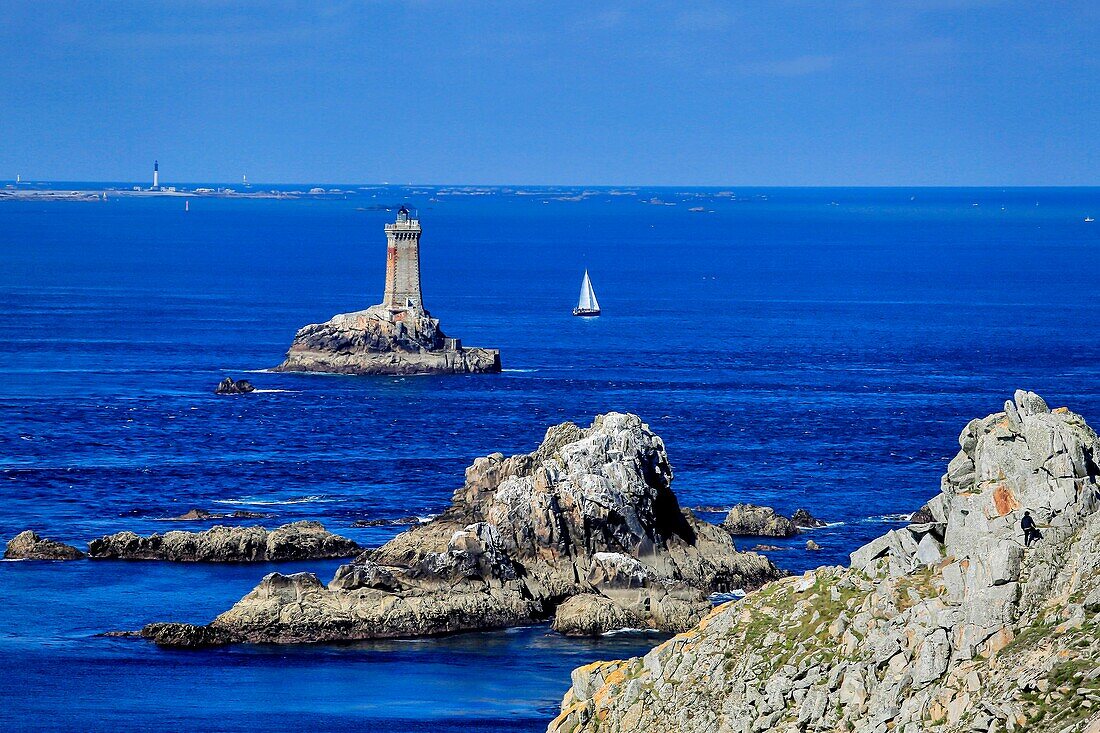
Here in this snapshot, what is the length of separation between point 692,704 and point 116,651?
1265 inches

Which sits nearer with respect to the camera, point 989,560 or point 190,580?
point 989,560

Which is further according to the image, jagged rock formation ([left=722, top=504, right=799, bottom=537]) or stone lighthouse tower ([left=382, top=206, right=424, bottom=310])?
stone lighthouse tower ([left=382, top=206, right=424, bottom=310])

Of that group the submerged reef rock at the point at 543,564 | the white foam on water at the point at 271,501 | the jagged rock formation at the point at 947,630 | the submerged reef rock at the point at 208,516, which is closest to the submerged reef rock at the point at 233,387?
the white foam on water at the point at 271,501

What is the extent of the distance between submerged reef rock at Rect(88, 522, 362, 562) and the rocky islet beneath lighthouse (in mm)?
63564

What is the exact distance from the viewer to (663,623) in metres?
63.8

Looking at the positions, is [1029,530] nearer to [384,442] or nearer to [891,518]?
[891,518]

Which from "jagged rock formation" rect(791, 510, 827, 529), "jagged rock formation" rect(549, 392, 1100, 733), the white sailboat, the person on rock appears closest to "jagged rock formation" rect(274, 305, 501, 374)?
the white sailboat

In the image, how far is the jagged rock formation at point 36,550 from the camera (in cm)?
7619

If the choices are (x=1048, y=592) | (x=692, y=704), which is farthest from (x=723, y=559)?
(x=1048, y=592)

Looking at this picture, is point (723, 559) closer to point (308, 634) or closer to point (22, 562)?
point (308, 634)

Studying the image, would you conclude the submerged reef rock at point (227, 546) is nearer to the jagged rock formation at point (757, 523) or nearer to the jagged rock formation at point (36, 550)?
the jagged rock formation at point (36, 550)

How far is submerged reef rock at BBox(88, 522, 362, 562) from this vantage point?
2985 inches

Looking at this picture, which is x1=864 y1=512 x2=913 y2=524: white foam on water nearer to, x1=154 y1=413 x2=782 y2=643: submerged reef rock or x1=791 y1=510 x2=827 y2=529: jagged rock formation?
x1=791 y1=510 x2=827 y2=529: jagged rock formation

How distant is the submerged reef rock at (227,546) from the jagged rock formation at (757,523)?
15076mm
